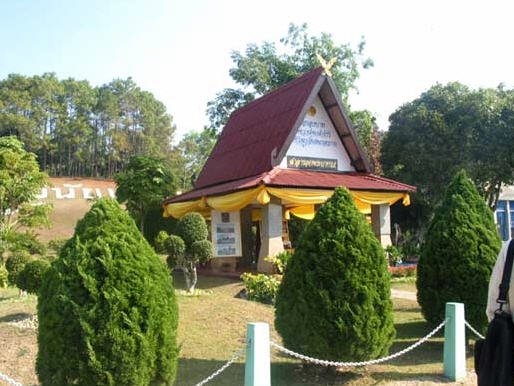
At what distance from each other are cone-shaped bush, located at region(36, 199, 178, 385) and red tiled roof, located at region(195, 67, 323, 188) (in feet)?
37.4

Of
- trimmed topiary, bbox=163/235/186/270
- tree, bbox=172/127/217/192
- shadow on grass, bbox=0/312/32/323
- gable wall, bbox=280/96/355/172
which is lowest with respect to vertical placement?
shadow on grass, bbox=0/312/32/323

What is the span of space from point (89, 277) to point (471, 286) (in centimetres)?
557

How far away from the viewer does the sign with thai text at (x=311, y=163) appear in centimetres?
1653

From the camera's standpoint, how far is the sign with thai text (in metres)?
16.5

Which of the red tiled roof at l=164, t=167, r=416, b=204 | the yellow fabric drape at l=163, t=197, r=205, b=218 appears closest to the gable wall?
the red tiled roof at l=164, t=167, r=416, b=204

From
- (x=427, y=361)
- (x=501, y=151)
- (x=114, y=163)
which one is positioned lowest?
(x=427, y=361)

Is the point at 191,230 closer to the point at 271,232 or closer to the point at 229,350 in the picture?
the point at 271,232

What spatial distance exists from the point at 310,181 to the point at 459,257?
769 centimetres

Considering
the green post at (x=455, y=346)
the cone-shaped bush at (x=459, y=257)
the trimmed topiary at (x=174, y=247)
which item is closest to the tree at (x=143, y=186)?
the trimmed topiary at (x=174, y=247)

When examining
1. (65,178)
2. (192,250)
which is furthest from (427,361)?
(65,178)

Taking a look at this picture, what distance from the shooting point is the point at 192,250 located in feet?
38.1

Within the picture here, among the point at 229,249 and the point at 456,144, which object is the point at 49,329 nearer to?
the point at 229,249

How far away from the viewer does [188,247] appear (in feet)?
38.5

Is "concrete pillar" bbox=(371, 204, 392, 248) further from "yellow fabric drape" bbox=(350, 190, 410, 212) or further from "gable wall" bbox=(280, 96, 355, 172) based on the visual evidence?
"gable wall" bbox=(280, 96, 355, 172)
